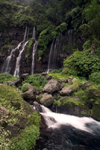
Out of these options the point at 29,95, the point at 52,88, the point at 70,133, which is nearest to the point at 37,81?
the point at 52,88

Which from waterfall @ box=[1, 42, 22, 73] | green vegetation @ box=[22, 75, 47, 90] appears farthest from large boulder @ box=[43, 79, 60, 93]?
waterfall @ box=[1, 42, 22, 73]

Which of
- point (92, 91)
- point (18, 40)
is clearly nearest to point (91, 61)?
point (92, 91)

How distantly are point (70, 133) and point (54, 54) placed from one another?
17.9m

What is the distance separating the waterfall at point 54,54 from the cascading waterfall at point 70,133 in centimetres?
1421

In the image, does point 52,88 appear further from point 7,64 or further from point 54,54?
point 7,64

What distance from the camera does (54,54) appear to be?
22.8 m

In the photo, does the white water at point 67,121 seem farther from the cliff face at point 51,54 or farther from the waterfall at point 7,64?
the waterfall at point 7,64

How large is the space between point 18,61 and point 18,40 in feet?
27.3

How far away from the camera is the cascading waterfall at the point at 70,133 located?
534cm

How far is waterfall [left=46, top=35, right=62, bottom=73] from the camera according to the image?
72.8 ft

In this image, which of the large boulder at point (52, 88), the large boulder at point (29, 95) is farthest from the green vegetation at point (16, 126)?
the large boulder at point (52, 88)

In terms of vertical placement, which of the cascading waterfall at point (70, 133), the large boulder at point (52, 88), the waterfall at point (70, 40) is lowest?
the cascading waterfall at point (70, 133)

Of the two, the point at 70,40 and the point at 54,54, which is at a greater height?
the point at 70,40

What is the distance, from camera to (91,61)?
40.6 ft
